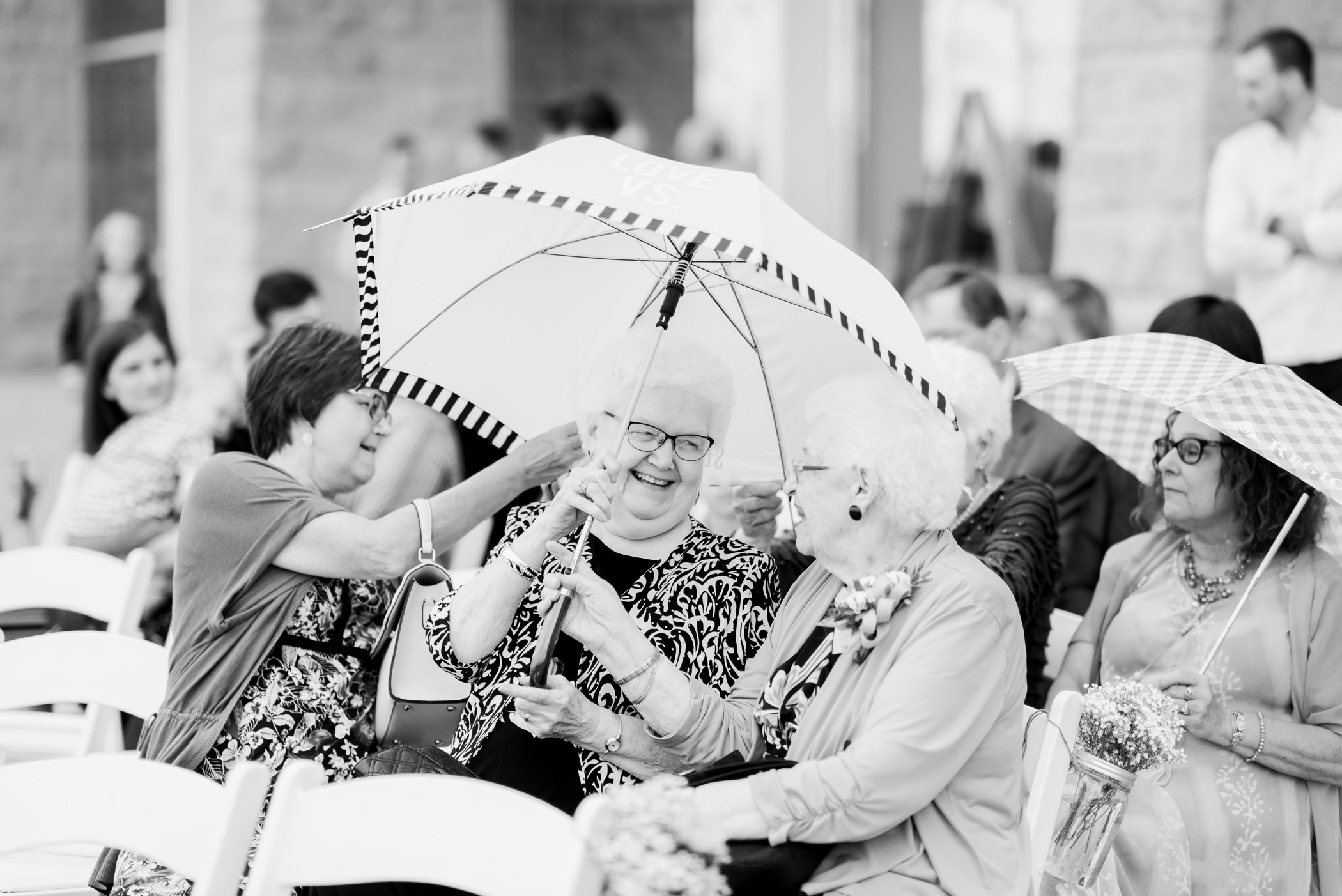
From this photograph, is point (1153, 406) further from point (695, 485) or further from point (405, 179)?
point (405, 179)

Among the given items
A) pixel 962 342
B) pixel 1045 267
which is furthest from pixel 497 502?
pixel 1045 267

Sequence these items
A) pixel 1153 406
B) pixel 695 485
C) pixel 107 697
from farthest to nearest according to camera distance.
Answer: pixel 1153 406
pixel 107 697
pixel 695 485

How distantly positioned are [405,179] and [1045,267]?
442 centimetres

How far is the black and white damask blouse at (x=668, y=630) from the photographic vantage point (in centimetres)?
334

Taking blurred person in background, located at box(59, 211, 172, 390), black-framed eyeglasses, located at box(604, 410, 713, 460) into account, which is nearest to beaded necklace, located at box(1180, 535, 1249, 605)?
black-framed eyeglasses, located at box(604, 410, 713, 460)

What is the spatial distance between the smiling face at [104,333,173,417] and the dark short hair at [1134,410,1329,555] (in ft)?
13.5

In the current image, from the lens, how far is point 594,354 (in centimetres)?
390

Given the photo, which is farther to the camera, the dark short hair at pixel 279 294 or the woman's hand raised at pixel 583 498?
the dark short hair at pixel 279 294

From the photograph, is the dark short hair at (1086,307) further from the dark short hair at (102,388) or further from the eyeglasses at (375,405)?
the dark short hair at (102,388)

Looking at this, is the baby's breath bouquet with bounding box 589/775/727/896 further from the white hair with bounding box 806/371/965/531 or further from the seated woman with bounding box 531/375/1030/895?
the white hair with bounding box 806/371/965/531

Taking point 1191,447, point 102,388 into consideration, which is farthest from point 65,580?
point 1191,447

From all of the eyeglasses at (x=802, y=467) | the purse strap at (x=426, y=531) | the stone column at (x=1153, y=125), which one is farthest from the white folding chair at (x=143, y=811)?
the stone column at (x=1153, y=125)

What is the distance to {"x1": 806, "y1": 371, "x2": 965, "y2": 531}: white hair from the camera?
3.04 m

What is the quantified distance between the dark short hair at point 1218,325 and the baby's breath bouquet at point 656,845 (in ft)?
7.53
